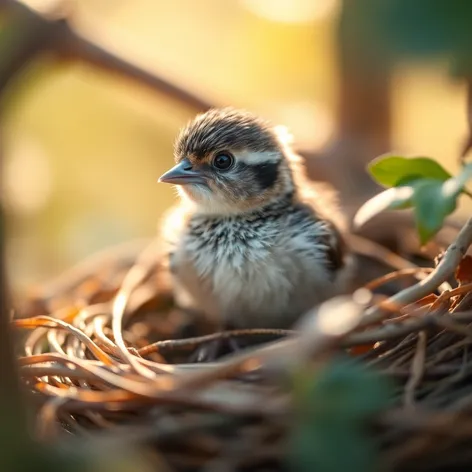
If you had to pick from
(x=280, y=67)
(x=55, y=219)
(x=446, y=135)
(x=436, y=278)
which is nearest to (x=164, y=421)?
(x=436, y=278)

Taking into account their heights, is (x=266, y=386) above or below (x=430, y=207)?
below

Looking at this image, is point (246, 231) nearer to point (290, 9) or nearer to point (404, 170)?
point (404, 170)

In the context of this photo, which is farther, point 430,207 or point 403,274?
point 403,274

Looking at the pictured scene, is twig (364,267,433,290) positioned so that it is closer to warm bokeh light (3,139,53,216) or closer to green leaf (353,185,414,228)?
green leaf (353,185,414,228)

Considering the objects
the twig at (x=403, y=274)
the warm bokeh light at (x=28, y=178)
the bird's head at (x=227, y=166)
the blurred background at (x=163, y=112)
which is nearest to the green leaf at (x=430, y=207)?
the twig at (x=403, y=274)

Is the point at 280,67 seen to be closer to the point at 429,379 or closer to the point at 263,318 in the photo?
the point at 263,318

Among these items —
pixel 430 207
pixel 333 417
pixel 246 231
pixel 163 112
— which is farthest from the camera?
pixel 163 112

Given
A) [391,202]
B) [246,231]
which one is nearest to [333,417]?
[391,202]

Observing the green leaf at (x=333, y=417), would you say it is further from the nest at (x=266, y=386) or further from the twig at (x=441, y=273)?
the twig at (x=441, y=273)

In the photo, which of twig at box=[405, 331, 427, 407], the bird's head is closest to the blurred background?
the bird's head
